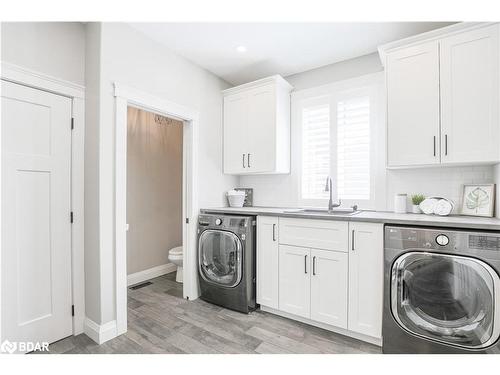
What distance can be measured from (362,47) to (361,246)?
1974 millimetres

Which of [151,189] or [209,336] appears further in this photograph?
[151,189]

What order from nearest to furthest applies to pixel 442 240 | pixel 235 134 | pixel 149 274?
pixel 442 240 → pixel 235 134 → pixel 149 274

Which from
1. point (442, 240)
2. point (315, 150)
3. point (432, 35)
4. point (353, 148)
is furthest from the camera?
point (315, 150)

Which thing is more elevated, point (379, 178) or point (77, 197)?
point (379, 178)

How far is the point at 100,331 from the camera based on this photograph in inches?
79.0

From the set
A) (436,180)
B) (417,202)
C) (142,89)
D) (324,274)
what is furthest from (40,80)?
(436,180)

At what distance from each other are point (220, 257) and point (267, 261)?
0.52 meters

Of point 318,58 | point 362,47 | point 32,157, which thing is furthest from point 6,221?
point 362,47

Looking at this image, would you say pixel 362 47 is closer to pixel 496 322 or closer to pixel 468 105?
pixel 468 105

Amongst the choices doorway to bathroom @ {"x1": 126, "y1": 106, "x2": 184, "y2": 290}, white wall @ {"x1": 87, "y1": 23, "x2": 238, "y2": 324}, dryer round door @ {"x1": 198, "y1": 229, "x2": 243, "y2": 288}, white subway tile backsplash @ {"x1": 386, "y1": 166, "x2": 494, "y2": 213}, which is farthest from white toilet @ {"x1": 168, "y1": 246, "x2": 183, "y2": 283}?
white subway tile backsplash @ {"x1": 386, "y1": 166, "x2": 494, "y2": 213}

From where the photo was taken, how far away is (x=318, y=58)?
9.18 ft

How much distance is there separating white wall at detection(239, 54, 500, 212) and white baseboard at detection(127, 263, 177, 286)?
5.43 feet

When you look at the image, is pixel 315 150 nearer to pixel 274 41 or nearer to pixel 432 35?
pixel 274 41

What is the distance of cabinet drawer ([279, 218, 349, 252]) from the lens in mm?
2090
